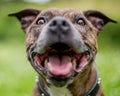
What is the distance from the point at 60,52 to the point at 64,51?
0.04 metres

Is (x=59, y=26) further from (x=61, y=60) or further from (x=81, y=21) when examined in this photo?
(x=81, y=21)

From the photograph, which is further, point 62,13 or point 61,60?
point 62,13

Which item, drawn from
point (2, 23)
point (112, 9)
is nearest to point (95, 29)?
point (112, 9)

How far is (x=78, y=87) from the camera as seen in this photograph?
6.88m

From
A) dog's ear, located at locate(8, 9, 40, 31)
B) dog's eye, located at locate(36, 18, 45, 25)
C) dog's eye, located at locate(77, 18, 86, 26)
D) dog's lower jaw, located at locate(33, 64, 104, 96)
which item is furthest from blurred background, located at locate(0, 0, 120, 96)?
dog's eye, located at locate(36, 18, 45, 25)

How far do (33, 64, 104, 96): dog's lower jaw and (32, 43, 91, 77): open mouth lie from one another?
0.83 feet

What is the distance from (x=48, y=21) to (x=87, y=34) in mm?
465

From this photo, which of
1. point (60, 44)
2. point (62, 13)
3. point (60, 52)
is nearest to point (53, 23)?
point (60, 44)

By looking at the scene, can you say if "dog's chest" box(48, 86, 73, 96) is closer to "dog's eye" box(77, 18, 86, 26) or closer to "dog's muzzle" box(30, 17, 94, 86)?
"dog's muzzle" box(30, 17, 94, 86)

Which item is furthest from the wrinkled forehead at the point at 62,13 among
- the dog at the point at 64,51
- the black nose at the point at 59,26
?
the black nose at the point at 59,26

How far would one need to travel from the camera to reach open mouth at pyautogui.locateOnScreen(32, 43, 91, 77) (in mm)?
6379

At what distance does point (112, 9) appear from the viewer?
25.7 m

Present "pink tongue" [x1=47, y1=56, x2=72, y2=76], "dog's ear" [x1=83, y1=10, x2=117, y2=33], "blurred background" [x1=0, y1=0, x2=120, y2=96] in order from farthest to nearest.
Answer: "blurred background" [x1=0, y1=0, x2=120, y2=96] < "dog's ear" [x1=83, y1=10, x2=117, y2=33] < "pink tongue" [x1=47, y1=56, x2=72, y2=76]

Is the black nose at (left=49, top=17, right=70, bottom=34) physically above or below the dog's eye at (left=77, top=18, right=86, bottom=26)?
above
